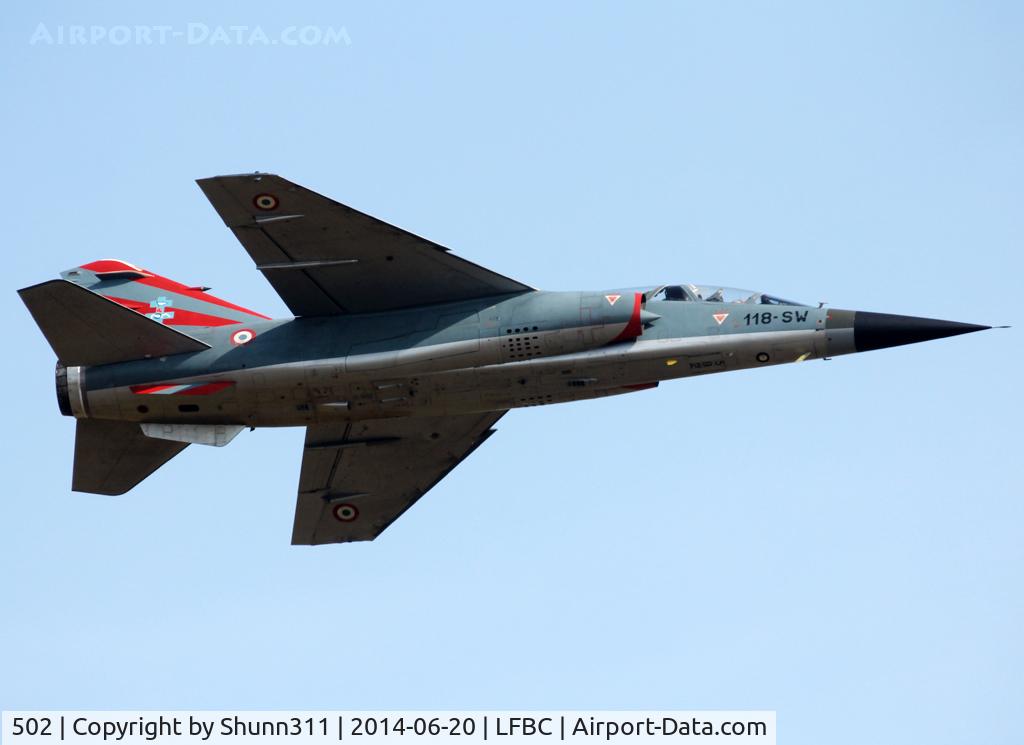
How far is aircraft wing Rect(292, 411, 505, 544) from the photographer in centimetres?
3092

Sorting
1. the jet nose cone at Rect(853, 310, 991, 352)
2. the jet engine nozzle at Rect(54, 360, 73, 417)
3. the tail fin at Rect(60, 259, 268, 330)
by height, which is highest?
the tail fin at Rect(60, 259, 268, 330)

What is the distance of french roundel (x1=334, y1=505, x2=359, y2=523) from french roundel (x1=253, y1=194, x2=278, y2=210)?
648cm

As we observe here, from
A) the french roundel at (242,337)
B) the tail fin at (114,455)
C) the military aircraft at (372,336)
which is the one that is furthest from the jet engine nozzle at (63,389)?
the french roundel at (242,337)

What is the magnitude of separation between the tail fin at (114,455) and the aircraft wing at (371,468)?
2550mm

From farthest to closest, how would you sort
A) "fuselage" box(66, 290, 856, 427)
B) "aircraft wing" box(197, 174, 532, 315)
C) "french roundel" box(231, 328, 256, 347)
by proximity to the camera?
"french roundel" box(231, 328, 256, 347), "aircraft wing" box(197, 174, 532, 315), "fuselage" box(66, 290, 856, 427)

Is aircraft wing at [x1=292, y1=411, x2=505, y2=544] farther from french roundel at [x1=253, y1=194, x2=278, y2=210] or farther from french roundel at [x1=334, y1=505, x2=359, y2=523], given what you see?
french roundel at [x1=253, y1=194, x2=278, y2=210]

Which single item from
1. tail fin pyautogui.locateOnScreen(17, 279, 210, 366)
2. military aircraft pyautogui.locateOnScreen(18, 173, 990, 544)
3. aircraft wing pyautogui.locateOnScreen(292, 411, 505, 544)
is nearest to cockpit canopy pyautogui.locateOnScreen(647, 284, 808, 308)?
military aircraft pyautogui.locateOnScreen(18, 173, 990, 544)

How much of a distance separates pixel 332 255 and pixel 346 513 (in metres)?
5.76

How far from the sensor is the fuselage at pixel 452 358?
1071 inches

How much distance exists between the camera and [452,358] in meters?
27.5

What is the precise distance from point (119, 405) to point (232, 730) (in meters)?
5.73

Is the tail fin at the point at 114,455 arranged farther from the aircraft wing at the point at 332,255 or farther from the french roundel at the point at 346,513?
the aircraft wing at the point at 332,255

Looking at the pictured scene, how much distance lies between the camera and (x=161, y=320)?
1166 inches

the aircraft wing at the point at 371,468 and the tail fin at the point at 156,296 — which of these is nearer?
the tail fin at the point at 156,296
